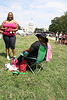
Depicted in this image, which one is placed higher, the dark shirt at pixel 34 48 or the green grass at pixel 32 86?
the dark shirt at pixel 34 48

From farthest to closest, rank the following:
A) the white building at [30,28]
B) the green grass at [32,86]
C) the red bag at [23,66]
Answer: the white building at [30,28], the red bag at [23,66], the green grass at [32,86]

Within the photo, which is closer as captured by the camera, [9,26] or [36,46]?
[36,46]

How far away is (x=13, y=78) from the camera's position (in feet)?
10.3

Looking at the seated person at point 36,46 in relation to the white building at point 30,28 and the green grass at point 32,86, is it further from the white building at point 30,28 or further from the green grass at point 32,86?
the white building at point 30,28

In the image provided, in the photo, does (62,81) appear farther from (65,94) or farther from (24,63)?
(24,63)

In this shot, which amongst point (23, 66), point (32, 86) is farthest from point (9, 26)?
point (32, 86)

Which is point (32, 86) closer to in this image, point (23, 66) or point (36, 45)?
point (23, 66)

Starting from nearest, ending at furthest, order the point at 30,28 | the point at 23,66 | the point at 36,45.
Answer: the point at 36,45, the point at 23,66, the point at 30,28

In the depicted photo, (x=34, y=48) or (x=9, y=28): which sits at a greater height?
(x=9, y=28)

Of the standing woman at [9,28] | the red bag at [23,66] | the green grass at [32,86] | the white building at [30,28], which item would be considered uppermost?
the white building at [30,28]

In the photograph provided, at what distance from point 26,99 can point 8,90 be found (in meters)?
0.56

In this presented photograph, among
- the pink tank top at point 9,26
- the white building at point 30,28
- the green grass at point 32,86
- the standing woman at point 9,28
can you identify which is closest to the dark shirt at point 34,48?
the green grass at point 32,86

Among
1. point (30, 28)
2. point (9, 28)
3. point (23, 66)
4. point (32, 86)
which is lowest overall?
point (32, 86)

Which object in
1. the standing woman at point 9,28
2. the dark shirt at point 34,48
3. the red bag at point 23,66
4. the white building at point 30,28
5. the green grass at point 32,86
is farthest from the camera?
the white building at point 30,28
